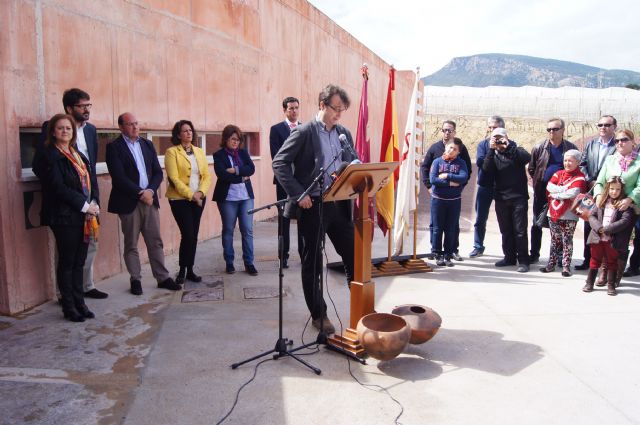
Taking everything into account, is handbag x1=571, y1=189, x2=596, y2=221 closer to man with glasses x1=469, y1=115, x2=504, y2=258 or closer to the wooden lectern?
man with glasses x1=469, y1=115, x2=504, y2=258

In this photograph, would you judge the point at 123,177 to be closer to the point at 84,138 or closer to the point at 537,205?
the point at 84,138

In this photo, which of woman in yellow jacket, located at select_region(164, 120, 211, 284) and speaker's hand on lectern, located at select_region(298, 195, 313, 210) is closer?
speaker's hand on lectern, located at select_region(298, 195, 313, 210)

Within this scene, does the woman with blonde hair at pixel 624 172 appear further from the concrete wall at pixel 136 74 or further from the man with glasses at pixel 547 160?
the concrete wall at pixel 136 74

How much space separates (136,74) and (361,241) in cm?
383

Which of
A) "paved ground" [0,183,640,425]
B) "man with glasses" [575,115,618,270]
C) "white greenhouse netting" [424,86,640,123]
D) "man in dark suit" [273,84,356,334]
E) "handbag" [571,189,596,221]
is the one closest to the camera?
"paved ground" [0,183,640,425]

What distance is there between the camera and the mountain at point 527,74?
156125mm

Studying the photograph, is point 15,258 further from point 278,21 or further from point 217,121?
point 278,21

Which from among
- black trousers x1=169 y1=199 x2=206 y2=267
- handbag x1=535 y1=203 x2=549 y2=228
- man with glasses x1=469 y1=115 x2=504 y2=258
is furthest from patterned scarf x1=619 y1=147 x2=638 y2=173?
black trousers x1=169 y1=199 x2=206 y2=267

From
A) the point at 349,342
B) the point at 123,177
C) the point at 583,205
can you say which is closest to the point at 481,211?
the point at 583,205

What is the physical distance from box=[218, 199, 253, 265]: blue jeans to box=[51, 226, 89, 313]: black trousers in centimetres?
186

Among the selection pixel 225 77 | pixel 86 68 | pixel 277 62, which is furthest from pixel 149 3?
pixel 277 62

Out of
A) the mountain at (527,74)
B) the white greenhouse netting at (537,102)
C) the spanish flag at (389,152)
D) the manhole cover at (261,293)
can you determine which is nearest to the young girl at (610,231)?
the spanish flag at (389,152)

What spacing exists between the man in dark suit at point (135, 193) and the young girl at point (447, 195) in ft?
11.0

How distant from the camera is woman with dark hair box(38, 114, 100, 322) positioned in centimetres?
466
